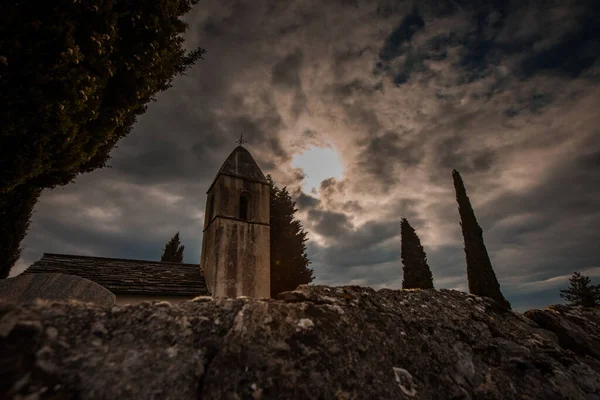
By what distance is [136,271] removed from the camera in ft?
36.0

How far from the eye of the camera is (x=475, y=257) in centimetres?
1524

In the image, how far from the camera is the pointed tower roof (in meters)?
13.8

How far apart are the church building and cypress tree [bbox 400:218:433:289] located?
1067 centimetres

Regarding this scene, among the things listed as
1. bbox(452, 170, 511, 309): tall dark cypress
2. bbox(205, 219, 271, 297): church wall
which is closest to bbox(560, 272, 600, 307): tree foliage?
bbox(452, 170, 511, 309): tall dark cypress

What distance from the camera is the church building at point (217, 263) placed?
9766mm

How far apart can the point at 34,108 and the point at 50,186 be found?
9.20ft

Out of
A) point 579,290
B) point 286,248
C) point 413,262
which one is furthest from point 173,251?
point 579,290

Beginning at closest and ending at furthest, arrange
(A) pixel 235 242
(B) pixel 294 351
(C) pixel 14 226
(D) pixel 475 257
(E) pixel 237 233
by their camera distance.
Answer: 1. (B) pixel 294 351
2. (C) pixel 14 226
3. (A) pixel 235 242
4. (E) pixel 237 233
5. (D) pixel 475 257

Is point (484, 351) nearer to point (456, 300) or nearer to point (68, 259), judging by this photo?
point (456, 300)

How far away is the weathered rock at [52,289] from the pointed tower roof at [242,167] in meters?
9.92

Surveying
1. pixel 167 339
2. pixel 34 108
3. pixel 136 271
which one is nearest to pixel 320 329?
pixel 167 339

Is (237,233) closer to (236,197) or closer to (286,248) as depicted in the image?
(236,197)

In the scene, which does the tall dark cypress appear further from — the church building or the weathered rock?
the weathered rock

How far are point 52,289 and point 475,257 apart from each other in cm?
1787
